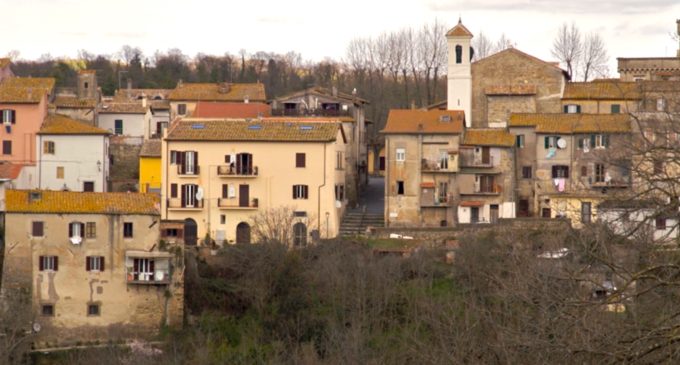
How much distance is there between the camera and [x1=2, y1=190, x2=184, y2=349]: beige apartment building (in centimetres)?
3988

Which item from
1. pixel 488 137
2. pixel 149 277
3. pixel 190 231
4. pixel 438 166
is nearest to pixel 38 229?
pixel 149 277

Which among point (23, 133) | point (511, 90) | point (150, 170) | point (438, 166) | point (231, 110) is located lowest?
point (150, 170)

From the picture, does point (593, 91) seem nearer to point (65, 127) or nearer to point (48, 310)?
point (65, 127)

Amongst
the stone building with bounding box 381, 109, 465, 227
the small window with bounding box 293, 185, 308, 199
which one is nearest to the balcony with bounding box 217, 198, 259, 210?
the small window with bounding box 293, 185, 308, 199

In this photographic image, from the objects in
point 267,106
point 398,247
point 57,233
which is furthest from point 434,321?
point 267,106

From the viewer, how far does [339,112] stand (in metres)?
53.2

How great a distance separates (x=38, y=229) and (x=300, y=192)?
9.39 meters

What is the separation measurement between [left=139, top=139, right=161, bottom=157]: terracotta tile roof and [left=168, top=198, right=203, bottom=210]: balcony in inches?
117

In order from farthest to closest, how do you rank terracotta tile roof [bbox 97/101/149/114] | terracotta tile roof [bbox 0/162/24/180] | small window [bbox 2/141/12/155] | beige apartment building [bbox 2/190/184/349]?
1. terracotta tile roof [bbox 97/101/149/114]
2. small window [bbox 2/141/12/155]
3. terracotta tile roof [bbox 0/162/24/180]
4. beige apartment building [bbox 2/190/184/349]

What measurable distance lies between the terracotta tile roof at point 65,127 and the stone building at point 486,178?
12470mm

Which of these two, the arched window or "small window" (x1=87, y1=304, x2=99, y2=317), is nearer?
"small window" (x1=87, y1=304, x2=99, y2=317)

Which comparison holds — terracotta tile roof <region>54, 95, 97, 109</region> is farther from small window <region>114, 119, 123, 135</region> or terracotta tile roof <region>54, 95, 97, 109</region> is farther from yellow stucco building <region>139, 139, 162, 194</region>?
yellow stucco building <region>139, 139, 162, 194</region>

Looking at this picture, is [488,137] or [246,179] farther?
[488,137]

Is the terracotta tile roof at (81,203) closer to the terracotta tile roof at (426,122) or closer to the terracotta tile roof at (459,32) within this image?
the terracotta tile roof at (426,122)
